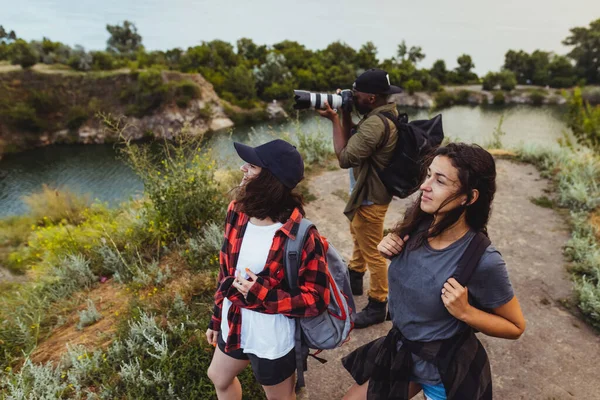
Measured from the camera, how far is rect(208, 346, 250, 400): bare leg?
6.22ft

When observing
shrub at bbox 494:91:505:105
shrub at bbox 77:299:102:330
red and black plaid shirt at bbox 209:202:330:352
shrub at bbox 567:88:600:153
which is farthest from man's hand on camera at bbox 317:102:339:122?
shrub at bbox 494:91:505:105

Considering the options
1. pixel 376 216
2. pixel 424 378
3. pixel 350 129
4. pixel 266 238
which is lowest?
pixel 424 378

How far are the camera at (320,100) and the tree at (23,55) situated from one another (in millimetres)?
41668

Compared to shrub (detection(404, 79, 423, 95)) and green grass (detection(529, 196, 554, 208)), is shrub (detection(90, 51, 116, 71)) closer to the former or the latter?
shrub (detection(404, 79, 423, 95))

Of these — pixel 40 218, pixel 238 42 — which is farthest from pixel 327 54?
pixel 40 218

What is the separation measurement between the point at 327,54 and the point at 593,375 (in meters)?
59.5

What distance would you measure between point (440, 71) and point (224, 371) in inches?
2396

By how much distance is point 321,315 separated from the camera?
6.04ft

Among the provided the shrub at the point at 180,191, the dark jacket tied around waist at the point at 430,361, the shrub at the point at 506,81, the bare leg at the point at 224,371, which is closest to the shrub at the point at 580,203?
the dark jacket tied around waist at the point at 430,361

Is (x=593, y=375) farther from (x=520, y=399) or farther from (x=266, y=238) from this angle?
→ (x=266, y=238)

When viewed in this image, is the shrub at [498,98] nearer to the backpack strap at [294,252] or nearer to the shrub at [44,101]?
the backpack strap at [294,252]

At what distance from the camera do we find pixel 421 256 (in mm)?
1581

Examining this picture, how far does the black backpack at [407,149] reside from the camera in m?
2.58

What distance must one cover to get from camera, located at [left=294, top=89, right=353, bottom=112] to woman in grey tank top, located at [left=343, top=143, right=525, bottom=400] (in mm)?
1337
